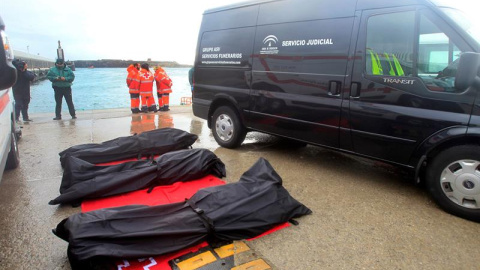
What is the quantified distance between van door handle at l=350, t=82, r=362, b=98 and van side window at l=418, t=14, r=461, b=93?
2.05 ft

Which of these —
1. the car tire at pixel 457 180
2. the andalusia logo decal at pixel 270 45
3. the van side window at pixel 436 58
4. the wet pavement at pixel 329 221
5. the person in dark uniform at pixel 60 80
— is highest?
the andalusia logo decal at pixel 270 45

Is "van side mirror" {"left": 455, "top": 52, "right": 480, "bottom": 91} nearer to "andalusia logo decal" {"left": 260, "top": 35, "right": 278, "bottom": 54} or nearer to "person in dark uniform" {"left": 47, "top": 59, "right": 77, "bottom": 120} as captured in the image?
"andalusia logo decal" {"left": 260, "top": 35, "right": 278, "bottom": 54}

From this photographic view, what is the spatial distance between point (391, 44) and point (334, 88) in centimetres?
77

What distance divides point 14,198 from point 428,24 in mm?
4799

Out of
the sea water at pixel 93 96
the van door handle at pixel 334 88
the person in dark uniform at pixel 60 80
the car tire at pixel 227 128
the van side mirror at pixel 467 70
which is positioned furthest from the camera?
the sea water at pixel 93 96

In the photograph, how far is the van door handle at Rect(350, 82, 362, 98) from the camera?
356 centimetres

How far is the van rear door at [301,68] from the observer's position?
3.74 m

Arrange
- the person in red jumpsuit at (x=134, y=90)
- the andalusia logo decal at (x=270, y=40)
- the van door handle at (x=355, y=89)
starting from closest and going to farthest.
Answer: the van door handle at (x=355, y=89) → the andalusia logo decal at (x=270, y=40) → the person in red jumpsuit at (x=134, y=90)

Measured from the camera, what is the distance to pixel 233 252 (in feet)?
8.04

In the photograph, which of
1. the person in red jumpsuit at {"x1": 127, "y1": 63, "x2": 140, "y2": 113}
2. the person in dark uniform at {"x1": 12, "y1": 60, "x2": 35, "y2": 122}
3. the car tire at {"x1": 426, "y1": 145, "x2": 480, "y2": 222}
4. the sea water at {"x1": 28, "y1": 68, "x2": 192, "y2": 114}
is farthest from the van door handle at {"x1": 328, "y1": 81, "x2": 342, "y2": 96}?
the sea water at {"x1": 28, "y1": 68, "x2": 192, "y2": 114}

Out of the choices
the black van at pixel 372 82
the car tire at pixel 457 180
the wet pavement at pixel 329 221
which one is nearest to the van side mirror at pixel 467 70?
the black van at pixel 372 82

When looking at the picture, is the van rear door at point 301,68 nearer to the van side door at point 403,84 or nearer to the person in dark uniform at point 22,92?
the van side door at point 403,84

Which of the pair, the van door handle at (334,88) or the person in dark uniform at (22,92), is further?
the person in dark uniform at (22,92)

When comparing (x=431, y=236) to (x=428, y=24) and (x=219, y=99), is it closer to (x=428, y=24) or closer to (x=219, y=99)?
(x=428, y=24)
